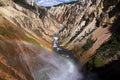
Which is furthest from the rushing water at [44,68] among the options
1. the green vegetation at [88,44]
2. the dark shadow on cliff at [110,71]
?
the green vegetation at [88,44]

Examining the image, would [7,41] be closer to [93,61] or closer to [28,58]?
[28,58]

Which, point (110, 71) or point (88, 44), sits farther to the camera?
point (88, 44)

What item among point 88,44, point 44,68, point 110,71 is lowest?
point 110,71

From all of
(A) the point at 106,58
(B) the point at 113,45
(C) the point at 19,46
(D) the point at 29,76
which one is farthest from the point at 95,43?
(D) the point at 29,76

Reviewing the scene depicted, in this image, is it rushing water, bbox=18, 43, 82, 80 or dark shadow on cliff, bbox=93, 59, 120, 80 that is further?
rushing water, bbox=18, 43, 82, 80

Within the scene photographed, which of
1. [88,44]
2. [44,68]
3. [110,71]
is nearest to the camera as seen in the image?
[110,71]

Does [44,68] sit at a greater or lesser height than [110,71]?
greater

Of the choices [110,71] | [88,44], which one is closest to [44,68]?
[110,71]

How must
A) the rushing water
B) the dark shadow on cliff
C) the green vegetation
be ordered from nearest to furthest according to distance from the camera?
1. the dark shadow on cliff
2. the rushing water
3. the green vegetation

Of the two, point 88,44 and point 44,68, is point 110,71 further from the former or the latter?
point 88,44

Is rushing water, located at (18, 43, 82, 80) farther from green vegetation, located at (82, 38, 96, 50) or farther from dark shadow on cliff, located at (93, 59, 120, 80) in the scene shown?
green vegetation, located at (82, 38, 96, 50)

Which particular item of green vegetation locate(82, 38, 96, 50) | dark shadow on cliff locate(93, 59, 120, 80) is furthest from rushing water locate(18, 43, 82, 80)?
green vegetation locate(82, 38, 96, 50)
